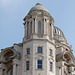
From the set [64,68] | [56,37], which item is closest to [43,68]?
[64,68]

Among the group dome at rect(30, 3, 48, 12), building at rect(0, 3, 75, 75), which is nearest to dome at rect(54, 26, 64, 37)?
building at rect(0, 3, 75, 75)

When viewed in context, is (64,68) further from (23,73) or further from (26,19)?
(26,19)

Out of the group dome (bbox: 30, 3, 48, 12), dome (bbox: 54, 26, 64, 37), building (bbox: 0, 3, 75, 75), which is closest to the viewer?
building (bbox: 0, 3, 75, 75)

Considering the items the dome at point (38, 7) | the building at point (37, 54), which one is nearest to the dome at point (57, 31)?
the building at point (37, 54)

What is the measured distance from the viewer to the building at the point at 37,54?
5700cm

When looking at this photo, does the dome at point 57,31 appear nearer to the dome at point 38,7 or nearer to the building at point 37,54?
the building at point 37,54

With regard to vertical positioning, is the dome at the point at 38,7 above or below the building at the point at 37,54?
above

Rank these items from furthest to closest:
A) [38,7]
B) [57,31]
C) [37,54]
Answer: [57,31], [38,7], [37,54]

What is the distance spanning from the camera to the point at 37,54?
57.4m

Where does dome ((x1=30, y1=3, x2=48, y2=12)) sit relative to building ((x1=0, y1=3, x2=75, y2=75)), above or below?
above

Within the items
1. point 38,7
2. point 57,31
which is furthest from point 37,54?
point 57,31

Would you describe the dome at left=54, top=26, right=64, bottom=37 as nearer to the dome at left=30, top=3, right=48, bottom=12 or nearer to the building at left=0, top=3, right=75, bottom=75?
the building at left=0, top=3, right=75, bottom=75

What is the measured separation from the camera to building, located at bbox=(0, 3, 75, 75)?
187ft

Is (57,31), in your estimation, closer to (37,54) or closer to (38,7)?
(38,7)
